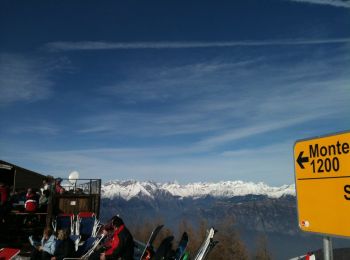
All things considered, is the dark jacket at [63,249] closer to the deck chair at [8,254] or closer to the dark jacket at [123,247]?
the deck chair at [8,254]

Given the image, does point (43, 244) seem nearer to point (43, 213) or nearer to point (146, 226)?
Result: point (43, 213)

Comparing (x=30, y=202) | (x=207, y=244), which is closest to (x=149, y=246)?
(x=207, y=244)

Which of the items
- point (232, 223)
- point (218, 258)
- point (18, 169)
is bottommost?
point (218, 258)

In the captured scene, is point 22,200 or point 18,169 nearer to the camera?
point 22,200

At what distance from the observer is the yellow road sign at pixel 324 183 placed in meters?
3.04

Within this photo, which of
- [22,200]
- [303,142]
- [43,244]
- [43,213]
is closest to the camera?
[303,142]

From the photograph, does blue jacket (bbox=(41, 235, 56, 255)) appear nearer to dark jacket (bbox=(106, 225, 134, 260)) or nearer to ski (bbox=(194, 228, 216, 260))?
dark jacket (bbox=(106, 225, 134, 260))

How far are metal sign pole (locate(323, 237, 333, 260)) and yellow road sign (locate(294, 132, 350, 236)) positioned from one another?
9 cm

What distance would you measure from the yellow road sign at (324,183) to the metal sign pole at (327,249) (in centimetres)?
9

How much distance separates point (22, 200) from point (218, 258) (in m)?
88.1

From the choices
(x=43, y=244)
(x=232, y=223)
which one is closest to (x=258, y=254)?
(x=232, y=223)

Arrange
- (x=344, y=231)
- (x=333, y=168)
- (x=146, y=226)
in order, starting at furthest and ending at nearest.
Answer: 1. (x=146, y=226)
2. (x=333, y=168)
3. (x=344, y=231)

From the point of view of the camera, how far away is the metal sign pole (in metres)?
3.21

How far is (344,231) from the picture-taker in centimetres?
296
